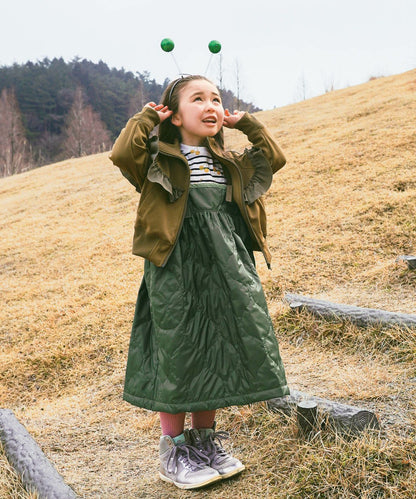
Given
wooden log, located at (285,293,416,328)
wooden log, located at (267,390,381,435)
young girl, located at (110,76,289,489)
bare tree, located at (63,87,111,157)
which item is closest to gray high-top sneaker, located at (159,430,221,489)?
young girl, located at (110,76,289,489)

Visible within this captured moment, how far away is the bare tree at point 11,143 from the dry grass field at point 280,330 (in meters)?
21.6

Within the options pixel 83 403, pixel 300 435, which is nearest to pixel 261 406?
pixel 300 435

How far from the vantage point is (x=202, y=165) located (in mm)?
2377

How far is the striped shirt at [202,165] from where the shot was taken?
7.70 feet

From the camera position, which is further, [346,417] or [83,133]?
[83,133]

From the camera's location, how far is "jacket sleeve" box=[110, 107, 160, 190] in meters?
2.17

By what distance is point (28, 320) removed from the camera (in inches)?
218

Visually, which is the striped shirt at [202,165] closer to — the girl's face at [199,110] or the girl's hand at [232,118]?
the girl's face at [199,110]

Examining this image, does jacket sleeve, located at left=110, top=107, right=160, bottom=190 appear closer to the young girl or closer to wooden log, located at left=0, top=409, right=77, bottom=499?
the young girl

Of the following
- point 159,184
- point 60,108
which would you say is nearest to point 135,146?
point 159,184

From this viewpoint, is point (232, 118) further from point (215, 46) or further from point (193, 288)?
point (193, 288)

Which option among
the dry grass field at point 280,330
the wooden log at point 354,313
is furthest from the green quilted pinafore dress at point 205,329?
the wooden log at point 354,313

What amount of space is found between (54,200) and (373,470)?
11618 mm

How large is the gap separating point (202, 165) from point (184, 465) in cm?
138
